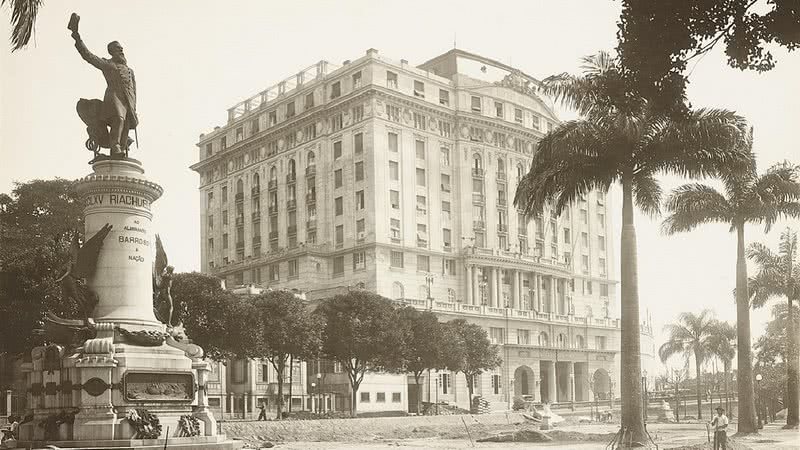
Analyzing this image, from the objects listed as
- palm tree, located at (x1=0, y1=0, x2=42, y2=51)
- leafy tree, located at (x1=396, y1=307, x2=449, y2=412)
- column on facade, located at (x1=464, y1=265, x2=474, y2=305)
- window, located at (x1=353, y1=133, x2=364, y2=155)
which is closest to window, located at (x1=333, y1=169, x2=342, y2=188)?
→ window, located at (x1=353, y1=133, x2=364, y2=155)

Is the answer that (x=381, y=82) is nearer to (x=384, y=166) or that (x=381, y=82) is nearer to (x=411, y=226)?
(x=384, y=166)

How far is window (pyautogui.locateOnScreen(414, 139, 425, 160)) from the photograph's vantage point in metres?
111

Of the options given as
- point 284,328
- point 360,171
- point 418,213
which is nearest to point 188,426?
point 284,328

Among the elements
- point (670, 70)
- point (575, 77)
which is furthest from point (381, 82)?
point (670, 70)

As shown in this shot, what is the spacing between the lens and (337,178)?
11019 centimetres

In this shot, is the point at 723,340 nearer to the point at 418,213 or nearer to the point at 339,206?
the point at 418,213

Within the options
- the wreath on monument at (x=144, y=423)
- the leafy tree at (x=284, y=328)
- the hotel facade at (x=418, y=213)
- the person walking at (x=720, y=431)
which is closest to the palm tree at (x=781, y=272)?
the person walking at (x=720, y=431)

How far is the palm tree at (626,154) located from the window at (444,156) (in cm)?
8020

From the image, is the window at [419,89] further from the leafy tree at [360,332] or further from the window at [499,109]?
the leafy tree at [360,332]

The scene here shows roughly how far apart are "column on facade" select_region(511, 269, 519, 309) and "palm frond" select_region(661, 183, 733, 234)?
243ft

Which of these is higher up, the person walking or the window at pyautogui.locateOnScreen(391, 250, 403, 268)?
the window at pyautogui.locateOnScreen(391, 250, 403, 268)

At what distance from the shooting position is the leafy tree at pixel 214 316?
207 feet

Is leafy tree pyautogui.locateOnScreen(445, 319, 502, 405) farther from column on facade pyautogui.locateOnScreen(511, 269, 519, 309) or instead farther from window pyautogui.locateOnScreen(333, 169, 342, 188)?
window pyautogui.locateOnScreen(333, 169, 342, 188)

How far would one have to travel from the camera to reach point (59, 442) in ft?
83.7
